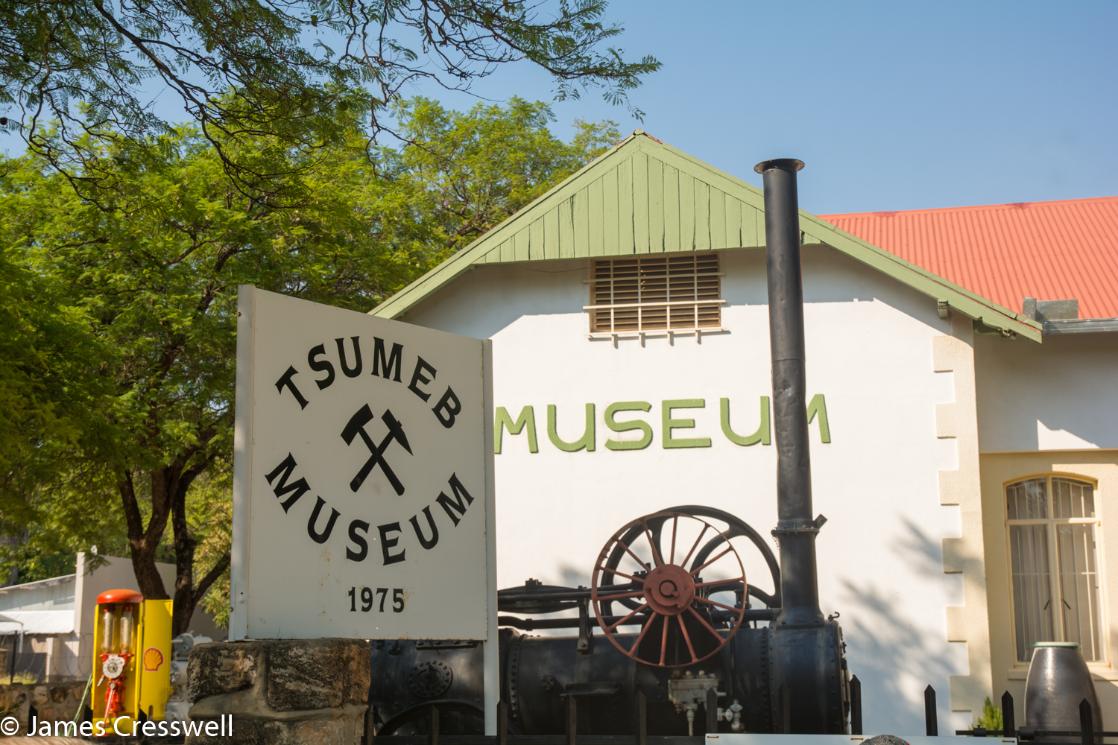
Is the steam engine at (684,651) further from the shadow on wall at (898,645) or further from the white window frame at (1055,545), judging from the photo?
the white window frame at (1055,545)

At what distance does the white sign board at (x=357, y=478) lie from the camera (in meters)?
4.55

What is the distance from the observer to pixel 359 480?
492 cm

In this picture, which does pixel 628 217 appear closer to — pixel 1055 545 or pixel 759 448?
pixel 759 448

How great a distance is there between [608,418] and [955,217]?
7.36 metres

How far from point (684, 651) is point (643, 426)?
3.89 m

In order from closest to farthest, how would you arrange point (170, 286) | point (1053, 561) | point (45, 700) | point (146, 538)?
point (1053, 561)
point (45, 700)
point (170, 286)
point (146, 538)

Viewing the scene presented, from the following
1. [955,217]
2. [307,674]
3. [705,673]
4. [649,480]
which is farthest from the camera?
[955,217]

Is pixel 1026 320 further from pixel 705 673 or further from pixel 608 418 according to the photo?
pixel 705 673

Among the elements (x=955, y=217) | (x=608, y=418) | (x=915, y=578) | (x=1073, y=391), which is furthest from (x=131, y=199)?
(x=955, y=217)

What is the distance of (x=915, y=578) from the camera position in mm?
12688

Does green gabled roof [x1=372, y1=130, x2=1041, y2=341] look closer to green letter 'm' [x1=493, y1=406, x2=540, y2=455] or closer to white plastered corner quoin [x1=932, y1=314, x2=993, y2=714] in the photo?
green letter 'm' [x1=493, y1=406, x2=540, y2=455]

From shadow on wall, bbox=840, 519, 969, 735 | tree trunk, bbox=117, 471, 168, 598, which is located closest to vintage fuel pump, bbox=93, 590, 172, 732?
tree trunk, bbox=117, 471, 168, 598

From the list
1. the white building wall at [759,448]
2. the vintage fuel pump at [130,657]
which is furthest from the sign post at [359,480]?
the vintage fuel pump at [130,657]

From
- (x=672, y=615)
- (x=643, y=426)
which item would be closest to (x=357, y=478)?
(x=672, y=615)
